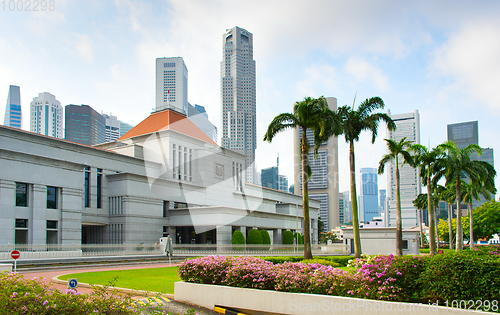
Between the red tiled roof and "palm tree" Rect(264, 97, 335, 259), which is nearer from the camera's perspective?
"palm tree" Rect(264, 97, 335, 259)

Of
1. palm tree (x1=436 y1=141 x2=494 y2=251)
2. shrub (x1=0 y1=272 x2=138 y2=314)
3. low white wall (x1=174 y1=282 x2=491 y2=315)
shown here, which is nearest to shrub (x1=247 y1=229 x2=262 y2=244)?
palm tree (x1=436 y1=141 x2=494 y2=251)

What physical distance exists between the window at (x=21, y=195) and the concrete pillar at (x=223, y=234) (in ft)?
72.1

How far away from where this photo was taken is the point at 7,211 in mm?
31844

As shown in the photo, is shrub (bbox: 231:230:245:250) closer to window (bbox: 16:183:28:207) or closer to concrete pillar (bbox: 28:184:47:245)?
concrete pillar (bbox: 28:184:47:245)

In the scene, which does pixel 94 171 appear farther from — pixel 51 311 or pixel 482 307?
pixel 482 307

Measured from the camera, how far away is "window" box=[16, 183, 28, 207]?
109ft

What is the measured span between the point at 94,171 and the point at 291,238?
3128 centimetres

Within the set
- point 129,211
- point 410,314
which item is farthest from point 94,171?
point 410,314

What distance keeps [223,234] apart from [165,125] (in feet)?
61.6

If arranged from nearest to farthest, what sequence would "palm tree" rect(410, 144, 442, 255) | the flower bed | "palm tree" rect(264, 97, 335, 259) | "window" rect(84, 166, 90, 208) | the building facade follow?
1. the flower bed
2. "palm tree" rect(264, 97, 335, 259)
3. the building facade
4. "palm tree" rect(410, 144, 442, 255)
5. "window" rect(84, 166, 90, 208)

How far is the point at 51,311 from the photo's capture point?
6.65 metres

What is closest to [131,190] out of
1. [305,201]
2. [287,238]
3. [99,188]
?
[99,188]

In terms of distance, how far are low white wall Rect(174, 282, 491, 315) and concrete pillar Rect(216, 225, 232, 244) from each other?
34017mm

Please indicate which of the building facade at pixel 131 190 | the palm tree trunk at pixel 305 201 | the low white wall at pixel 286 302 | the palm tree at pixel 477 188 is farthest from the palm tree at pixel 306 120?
the palm tree at pixel 477 188
